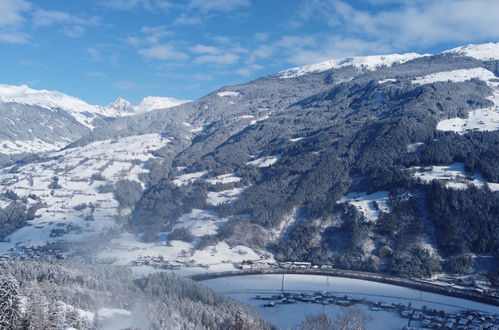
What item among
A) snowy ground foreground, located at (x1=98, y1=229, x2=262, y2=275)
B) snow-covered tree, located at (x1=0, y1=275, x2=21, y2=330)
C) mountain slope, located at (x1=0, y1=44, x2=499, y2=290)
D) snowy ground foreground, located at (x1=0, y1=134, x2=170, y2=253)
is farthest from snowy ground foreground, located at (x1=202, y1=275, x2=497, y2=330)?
snowy ground foreground, located at (x1=0, y1=134, x2=170, y2=253)

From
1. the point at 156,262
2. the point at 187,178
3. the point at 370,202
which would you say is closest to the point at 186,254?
the point at 156,262

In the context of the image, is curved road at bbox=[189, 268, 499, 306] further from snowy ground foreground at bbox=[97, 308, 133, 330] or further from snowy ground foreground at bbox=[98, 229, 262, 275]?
snowy ground foreground at bbox=[97, 308, 133, 330]

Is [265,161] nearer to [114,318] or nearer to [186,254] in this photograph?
[186,254]

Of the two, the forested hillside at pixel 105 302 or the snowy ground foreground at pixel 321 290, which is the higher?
the forested hillside at pixel 105 302

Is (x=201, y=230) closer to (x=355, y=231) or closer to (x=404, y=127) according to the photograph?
(x=355, y=231)

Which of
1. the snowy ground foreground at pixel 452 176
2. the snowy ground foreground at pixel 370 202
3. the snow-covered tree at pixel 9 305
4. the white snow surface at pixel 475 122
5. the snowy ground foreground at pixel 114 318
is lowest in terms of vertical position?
the snowy ground foreground at pixel 114 318

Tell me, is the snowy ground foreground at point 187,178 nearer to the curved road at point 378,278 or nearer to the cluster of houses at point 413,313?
the curved road at point 378,278

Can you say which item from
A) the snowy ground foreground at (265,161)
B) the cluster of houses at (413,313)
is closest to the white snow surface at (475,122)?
the snowy ground foreground at (265,161)

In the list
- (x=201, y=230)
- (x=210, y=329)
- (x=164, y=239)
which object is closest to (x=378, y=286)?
(x=210, y=329)
